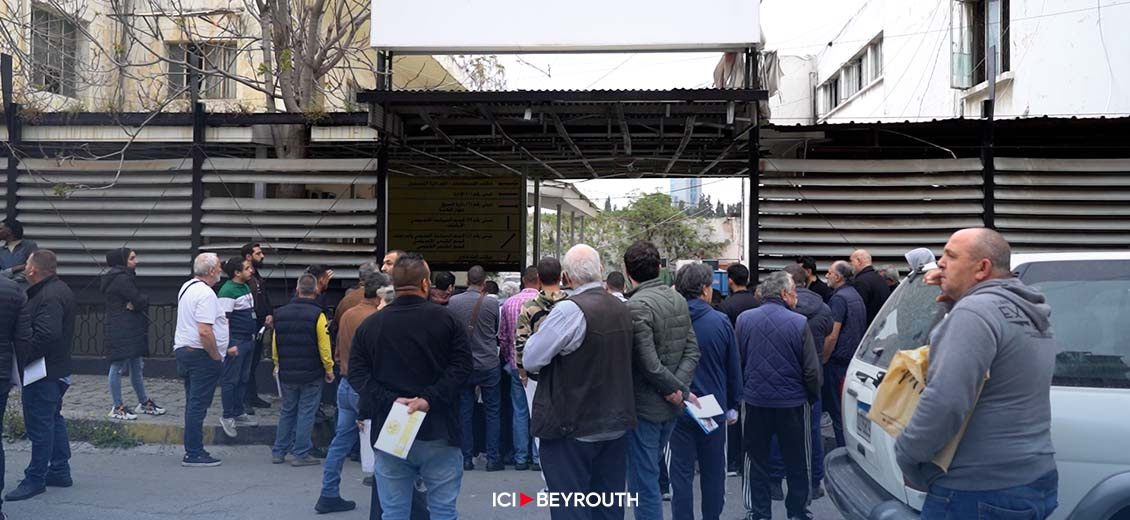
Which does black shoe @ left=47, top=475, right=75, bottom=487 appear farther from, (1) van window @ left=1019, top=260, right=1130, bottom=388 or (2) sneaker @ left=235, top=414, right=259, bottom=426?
(1) van window @ left=1019, top=260, right=1130, bottom=388

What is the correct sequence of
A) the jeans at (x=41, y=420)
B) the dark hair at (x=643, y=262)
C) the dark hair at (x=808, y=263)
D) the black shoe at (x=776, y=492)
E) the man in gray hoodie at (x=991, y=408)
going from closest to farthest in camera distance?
the man in gray hoodie at (x=991, y=408)
the dark hair at (x=643, y=262)
the jeans at (x=41, y=420)
the black shoe at (x=776, y=492)
the dark hair at (x=808, y=263)

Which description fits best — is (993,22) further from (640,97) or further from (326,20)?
(326,20)

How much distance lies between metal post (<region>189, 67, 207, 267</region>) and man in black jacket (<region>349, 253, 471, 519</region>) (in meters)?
7.22

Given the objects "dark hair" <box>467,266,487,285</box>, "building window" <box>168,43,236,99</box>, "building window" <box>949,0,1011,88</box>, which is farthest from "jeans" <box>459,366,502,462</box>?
"building window" <box>949,0,1011,88</box>

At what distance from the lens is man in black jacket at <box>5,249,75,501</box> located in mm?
6969

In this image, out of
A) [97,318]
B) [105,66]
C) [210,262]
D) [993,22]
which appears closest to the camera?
[210,262]

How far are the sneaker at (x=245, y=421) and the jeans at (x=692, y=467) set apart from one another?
17.3 feet

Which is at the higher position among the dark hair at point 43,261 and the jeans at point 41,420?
the dark hair at point 43,261

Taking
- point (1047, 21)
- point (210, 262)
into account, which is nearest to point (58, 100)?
point (210, 262)

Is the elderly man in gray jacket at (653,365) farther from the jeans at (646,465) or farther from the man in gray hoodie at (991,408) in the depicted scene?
the man in gray hoodie at (991,408)

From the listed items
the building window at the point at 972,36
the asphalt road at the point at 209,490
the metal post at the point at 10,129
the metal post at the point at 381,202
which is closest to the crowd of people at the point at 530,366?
the asphalt road at the point at 209,490

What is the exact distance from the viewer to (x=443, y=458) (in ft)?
17.3

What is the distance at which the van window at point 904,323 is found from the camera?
16.6ft

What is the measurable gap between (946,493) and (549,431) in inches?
83.1
